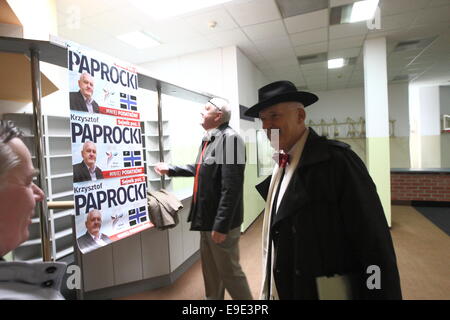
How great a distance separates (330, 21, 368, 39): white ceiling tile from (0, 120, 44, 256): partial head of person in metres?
3.12

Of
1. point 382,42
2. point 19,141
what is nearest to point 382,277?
point 19,141

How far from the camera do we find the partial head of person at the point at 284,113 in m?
0.88

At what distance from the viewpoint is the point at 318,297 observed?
783 mm

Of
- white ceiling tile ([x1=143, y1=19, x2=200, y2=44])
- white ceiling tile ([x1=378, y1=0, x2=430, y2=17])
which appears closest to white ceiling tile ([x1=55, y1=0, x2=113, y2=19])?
white ceiling tile ([x1=143, y1=19, x2=200, y2=44])

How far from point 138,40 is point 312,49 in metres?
2.27

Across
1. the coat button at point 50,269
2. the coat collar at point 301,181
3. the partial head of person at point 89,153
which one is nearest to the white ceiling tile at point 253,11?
the partial head of person at point 89,153

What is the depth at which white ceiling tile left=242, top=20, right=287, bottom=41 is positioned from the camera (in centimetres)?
257

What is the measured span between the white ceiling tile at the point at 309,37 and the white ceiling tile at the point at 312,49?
0.36 ft

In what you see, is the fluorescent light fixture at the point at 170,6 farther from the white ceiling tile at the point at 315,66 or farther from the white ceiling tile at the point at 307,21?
the white ceiling tile at the point at 315,66

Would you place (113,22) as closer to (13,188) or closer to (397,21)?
(13,188)

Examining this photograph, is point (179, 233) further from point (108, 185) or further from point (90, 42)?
point (90, 42)

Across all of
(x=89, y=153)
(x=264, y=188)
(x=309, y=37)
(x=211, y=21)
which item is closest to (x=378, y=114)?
(x=309, y=37)

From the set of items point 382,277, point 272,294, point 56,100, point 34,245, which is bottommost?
point 34,245

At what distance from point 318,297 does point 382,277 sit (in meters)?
0.20
